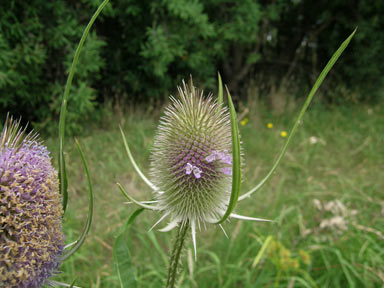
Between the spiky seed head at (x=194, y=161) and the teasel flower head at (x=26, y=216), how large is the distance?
19.0 inches

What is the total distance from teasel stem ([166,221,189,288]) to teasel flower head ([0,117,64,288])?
0.42 meters

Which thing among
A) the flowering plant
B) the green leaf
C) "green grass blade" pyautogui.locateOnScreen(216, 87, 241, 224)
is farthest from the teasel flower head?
"green grass blade" pyautogui.locateOnScreen(216, 87, 241, 224)

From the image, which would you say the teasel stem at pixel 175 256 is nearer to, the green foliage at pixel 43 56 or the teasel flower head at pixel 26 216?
the teasel flower head at pixel 26 216

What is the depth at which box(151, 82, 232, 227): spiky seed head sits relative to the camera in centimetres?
126

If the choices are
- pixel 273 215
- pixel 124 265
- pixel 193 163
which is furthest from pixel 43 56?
pixel 124 265

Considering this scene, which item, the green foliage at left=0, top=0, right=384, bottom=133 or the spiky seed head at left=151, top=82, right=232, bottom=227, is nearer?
the spiky seed head at left=151, top=82, right=232, bottom=227

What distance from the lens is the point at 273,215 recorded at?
3.18 metres

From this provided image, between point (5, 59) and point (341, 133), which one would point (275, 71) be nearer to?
point (341, 133)

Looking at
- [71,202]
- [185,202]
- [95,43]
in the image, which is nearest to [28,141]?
[185,202]

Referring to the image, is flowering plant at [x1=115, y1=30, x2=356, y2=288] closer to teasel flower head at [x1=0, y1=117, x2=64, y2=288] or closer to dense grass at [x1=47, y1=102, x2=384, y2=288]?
dense grass at [x1=47, y1=102, x2=384, y2=288]

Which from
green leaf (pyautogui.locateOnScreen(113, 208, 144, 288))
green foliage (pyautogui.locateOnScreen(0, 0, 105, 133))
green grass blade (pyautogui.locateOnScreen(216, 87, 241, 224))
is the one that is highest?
green foliage (pyautogui.locateOnScreen(0, 0, 105, 133))

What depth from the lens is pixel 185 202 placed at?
1.30 metres

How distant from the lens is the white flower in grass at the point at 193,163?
1.26 m

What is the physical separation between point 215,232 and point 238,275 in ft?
1.70
